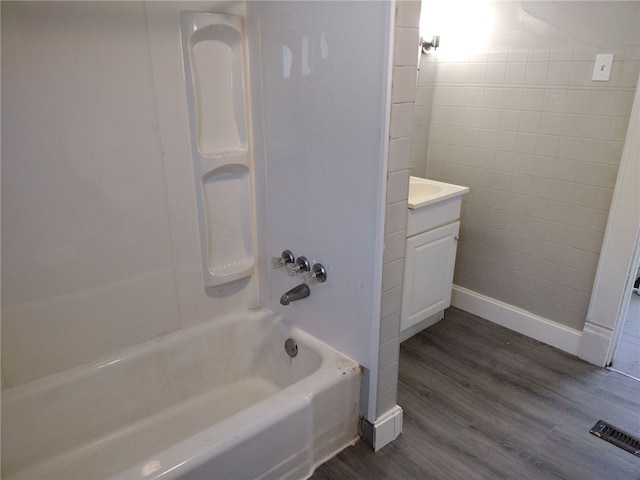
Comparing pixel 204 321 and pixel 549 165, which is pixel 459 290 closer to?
pixel 549 165

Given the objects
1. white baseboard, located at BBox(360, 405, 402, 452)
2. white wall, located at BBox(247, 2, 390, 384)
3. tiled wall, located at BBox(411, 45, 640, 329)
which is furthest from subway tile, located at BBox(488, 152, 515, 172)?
white baseboard, located at BBox(360, 405, 402, 452)

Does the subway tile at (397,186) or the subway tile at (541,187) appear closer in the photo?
the subway tile at (397,186)

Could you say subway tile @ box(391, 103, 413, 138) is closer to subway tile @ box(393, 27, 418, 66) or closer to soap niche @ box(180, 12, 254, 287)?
subway tile @ box(393, 27, 418, 66)

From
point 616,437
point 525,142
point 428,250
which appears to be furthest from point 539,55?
point 616,437

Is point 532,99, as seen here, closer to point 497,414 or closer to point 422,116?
point 422,116

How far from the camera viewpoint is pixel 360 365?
69.7 inches

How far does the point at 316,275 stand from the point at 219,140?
0.69m

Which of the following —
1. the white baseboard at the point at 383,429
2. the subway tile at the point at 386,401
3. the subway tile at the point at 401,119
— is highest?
the subway tile at the point at 401,119

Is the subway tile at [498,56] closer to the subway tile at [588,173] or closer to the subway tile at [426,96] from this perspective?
the subway tile at [426,96]

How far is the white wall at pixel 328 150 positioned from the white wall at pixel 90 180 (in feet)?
1.04

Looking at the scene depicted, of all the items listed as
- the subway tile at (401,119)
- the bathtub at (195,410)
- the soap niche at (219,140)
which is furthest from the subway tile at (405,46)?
the bathtub at (195,410)

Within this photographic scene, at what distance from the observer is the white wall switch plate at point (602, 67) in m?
2.05

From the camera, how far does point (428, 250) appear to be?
236 cm

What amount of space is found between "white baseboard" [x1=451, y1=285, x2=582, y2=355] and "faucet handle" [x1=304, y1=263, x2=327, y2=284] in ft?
4.59
